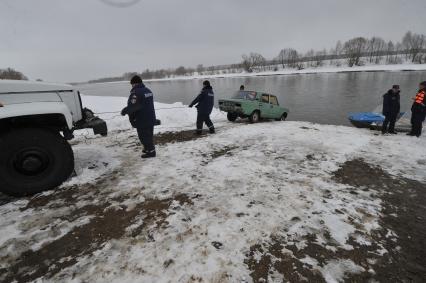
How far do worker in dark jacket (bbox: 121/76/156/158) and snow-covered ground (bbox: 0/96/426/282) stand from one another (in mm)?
642

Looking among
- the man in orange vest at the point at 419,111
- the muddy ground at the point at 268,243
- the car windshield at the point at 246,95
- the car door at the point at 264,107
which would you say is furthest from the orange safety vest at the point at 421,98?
the car windshield at the point at 246,95

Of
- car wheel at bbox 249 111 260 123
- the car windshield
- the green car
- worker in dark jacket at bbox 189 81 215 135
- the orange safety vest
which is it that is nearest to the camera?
the orange safety vest

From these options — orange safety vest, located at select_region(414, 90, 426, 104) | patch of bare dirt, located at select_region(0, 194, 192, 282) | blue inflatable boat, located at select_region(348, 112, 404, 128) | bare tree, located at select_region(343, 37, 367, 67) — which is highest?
bare tree, located at select_region(343, 37, 367, 67)

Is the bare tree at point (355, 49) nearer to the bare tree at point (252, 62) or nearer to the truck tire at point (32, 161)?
the bare tree at point (252, 62)

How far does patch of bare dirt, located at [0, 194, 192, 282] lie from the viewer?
2.51 metres

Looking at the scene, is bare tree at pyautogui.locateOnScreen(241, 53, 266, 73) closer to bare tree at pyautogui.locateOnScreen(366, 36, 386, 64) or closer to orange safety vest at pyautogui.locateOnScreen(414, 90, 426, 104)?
→ bare tree at pyautogui.locateOnScreen(366, 36, 386, 64)

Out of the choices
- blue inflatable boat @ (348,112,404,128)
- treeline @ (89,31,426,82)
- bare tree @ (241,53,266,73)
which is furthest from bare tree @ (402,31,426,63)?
blue inflatable boat @ (348,112,404,128)

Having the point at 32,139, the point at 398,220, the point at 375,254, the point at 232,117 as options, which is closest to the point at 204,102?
the point at 232,117

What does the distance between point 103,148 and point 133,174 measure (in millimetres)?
2433

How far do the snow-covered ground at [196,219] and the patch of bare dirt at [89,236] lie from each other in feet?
0.04

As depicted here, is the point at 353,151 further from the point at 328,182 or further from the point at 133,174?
the point at 133,174

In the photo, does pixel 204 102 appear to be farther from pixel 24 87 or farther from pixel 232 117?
pixel 24 87

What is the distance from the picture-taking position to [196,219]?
11.0 feet

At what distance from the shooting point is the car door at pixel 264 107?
11827 mm
